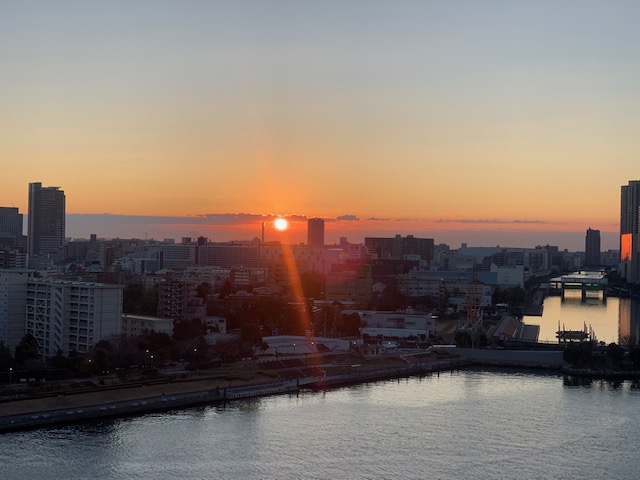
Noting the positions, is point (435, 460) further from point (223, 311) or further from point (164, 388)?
point (223, 311)

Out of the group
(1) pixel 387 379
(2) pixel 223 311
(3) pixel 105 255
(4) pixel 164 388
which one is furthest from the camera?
(3) pixel 105 255

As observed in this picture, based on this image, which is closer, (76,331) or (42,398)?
(42,398)

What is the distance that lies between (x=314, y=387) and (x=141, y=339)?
2112 mm

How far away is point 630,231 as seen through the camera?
134ft

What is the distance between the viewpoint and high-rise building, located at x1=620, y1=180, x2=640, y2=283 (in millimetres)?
31781

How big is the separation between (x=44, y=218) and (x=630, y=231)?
26.8 meters

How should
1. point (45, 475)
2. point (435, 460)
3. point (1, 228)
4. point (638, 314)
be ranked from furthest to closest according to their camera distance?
point (1, 228), point (638, 314), point (435, 460), point (45, 475)

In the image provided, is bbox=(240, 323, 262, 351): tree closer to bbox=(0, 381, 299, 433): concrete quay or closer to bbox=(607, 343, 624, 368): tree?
bbox=(0, 381, 299, 433): concrete quay

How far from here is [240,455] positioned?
6.42 m

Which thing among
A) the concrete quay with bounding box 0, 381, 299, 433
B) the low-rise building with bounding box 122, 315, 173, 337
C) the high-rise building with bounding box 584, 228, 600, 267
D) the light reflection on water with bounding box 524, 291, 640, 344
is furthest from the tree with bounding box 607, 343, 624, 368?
the high-rise building with bounding box 584, 228, 600, 267

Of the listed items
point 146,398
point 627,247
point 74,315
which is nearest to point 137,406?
point 146,398

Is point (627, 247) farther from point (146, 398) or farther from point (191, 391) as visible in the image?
point (146, 398)

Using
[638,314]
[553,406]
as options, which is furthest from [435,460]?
[638,314]

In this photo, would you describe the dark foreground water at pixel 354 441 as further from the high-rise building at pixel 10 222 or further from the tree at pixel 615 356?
the high-rise building at pixel 10 222
